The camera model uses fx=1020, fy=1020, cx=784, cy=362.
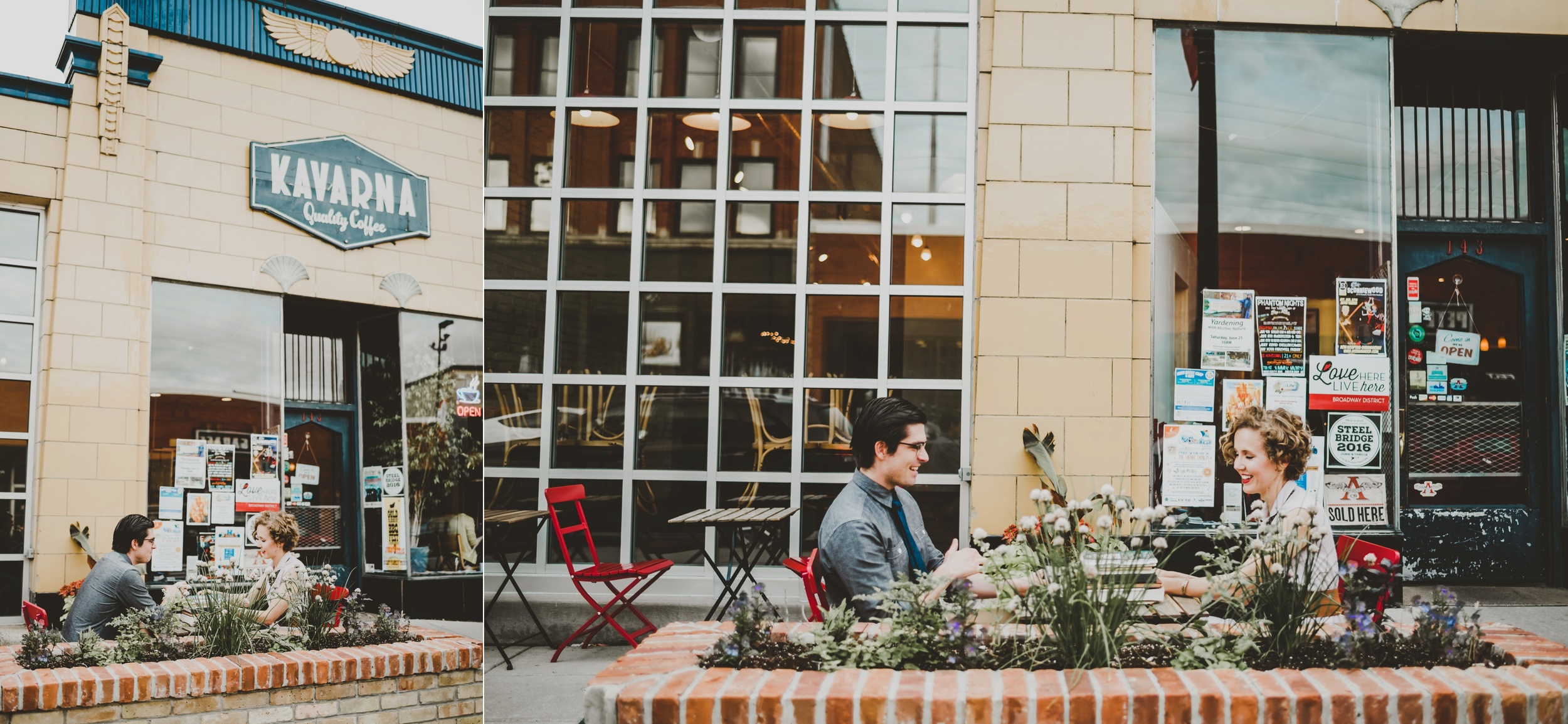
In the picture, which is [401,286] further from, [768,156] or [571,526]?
[768,156]

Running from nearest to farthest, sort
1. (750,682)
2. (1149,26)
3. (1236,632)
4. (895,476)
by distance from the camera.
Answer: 1. (750,682)
2. (1236,632)
3. (895,476)
4. (1149,26)

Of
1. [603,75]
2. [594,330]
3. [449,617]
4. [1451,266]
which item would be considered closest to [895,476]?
[449,617]

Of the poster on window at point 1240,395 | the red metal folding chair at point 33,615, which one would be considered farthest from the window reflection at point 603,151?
the poster on window at point 1240,395

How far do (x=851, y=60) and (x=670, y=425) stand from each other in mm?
2420

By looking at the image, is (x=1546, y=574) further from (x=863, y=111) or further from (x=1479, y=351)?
(x=863, y=111)

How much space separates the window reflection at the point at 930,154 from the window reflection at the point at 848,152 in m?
0.12

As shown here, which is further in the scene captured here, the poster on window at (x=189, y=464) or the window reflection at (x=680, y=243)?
the window reflection at (x=680, y=243)

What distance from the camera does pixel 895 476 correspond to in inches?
135

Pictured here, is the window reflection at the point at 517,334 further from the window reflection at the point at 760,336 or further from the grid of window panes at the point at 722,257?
the window reflection at the point at 760,336

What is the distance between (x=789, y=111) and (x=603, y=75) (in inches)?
45.3

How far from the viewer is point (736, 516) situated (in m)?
5.42

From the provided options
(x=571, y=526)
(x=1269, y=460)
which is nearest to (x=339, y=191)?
(x=571, y=526)

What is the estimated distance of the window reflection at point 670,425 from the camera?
236 inches

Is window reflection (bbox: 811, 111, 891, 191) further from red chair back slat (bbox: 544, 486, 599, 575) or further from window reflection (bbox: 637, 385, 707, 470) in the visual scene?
red chair back slat (bbox: 544, 486, 599, 575)
